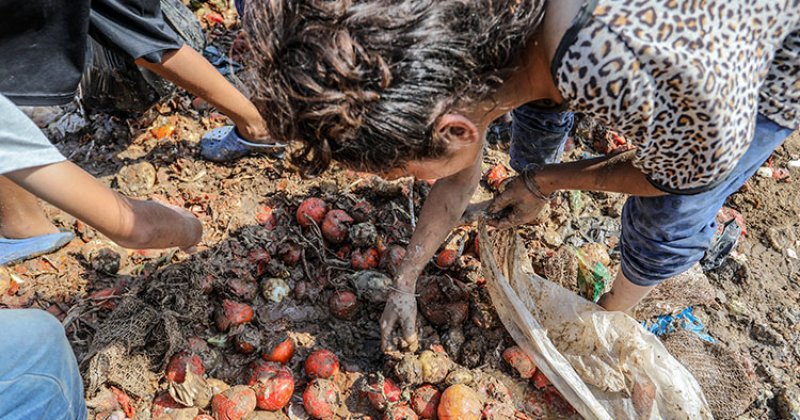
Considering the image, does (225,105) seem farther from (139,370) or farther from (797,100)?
(797,100)

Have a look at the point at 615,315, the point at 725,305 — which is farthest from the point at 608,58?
the point at 725,305

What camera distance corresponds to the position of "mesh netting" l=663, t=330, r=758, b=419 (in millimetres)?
2336

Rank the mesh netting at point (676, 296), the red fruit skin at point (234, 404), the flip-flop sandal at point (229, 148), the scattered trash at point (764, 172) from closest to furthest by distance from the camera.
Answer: the red fruit skin at point (234, 404)
the mesh netting at point (676, 296)
the flip-flop sandal at point (229, 148)
the scattered trash at point (764, 172)

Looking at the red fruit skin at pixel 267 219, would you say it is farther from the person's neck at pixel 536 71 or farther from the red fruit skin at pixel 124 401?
the person's neck at pixel 536 71

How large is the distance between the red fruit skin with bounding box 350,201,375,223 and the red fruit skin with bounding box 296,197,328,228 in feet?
0.52

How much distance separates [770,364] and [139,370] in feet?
9.80

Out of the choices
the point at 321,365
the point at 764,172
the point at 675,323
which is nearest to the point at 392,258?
the point at 321,365

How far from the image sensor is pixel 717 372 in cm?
241

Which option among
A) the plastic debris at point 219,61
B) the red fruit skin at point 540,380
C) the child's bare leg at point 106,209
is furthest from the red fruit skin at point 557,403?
the plastic debris at point 219,61

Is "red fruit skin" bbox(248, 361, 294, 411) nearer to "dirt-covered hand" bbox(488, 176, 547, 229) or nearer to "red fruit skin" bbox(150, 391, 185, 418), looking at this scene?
"red fruit skin" bbox(150, 391, 185, 418)

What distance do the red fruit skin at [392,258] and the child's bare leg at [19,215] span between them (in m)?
1.73

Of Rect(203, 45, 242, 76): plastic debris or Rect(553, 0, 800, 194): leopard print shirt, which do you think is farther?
Rect(203, 45, 242, 76): plastic debris

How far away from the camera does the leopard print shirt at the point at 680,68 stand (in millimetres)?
1183

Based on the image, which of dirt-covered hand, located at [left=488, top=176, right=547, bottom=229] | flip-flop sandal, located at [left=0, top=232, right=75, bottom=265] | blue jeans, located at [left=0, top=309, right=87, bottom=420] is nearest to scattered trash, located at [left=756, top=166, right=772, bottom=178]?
dirt-covered hand, located at [left=488, top=176, right=547, bottom=229]
